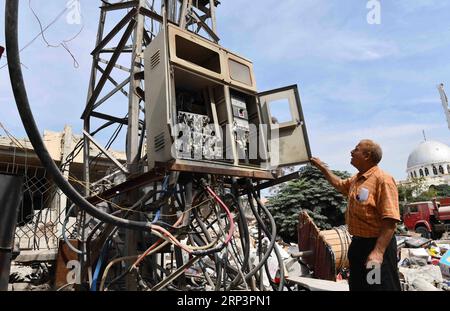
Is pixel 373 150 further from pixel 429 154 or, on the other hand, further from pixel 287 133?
pixel 429 154

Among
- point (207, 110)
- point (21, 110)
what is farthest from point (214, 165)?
point (21, 110)

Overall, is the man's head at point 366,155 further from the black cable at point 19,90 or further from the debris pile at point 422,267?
the debris pile at point 422,267

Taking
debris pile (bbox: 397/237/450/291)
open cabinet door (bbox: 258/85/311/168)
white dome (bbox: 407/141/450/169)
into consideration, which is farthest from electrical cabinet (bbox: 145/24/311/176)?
white dome (bbox: 407/141/450/169)

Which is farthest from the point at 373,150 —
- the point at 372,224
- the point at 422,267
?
the point at 422,267

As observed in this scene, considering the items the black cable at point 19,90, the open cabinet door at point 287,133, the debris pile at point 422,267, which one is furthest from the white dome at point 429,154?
the black cable at point 19,90

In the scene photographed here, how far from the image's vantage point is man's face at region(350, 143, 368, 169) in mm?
2892

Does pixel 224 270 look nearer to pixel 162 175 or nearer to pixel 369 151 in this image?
pixel 162 175

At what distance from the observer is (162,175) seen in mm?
3326

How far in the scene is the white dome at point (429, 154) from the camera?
67.8m

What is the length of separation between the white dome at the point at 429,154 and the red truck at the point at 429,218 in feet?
187

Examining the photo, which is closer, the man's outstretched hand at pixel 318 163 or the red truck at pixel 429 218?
the man's outstretched hand at pixel 318 163

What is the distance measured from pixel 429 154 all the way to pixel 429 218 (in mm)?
59120
